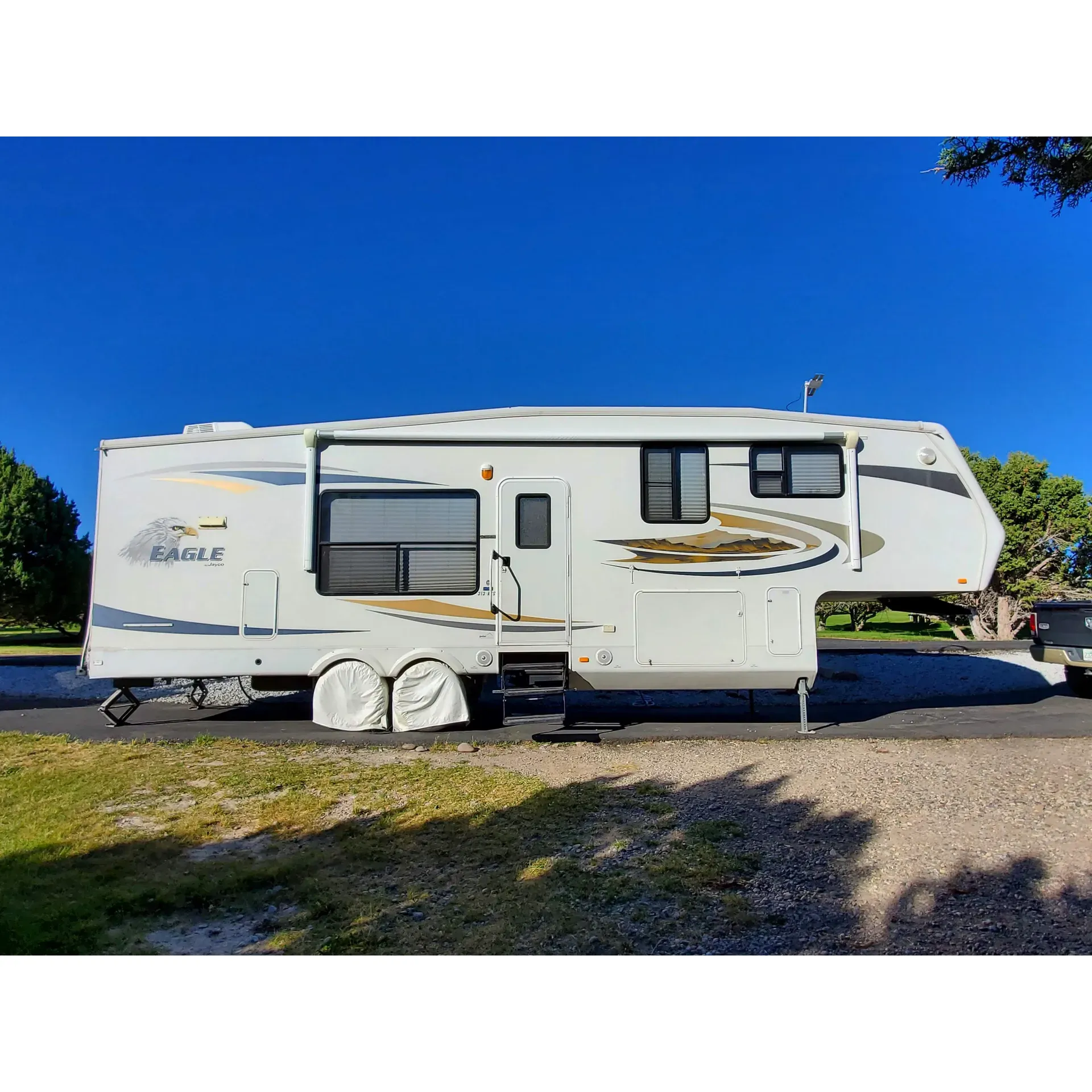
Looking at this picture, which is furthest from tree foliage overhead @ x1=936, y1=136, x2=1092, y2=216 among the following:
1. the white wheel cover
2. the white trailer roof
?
the white wheel cover

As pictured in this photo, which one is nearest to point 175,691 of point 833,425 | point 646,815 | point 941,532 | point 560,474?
point 560,474

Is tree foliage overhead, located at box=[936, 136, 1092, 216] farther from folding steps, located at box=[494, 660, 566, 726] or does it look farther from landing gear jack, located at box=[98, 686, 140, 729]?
landing gear jack, located at box=[98, 686, 140, 729]

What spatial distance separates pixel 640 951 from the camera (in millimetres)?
2674

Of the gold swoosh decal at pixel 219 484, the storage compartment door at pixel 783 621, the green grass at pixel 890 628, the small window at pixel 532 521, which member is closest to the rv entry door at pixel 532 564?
the small window at pixel 532 521

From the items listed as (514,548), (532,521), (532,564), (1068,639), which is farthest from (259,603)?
(1068,639)

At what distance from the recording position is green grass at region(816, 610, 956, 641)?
3030 centimetres

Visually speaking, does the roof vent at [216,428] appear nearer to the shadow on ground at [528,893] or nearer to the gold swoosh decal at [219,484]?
the gold swoosh decal at [219,484]

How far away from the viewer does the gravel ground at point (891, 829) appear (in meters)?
2.79

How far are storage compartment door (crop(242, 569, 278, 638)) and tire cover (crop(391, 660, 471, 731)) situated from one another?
1.49 meters

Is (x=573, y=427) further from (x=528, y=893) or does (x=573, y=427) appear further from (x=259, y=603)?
(x=528, y=893)

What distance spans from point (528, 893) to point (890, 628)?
1568 inches

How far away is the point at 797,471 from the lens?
687cm

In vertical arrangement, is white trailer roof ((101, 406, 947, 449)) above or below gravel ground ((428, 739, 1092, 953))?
above

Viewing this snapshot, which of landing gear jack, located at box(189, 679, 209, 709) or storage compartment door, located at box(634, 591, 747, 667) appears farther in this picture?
landing gear jack, located at box(189, 679, 209, 709)
